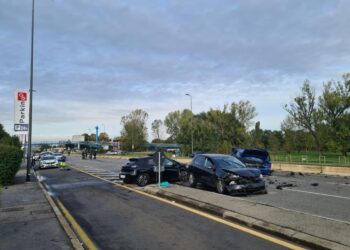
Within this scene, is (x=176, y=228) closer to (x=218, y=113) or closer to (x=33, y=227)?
(x=33, y=227)

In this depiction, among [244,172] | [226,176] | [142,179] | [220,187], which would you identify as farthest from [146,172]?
[244,172]

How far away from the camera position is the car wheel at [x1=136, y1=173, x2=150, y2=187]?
655 inches

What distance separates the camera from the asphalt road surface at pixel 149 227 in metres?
6.61

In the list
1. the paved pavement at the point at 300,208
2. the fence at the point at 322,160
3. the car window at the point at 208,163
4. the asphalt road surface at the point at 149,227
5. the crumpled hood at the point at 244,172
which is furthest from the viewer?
the fence at the point at 322,160

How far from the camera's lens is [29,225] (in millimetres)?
8320

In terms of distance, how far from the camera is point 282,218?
802 cm

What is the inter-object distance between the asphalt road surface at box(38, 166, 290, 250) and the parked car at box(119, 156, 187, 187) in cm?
437

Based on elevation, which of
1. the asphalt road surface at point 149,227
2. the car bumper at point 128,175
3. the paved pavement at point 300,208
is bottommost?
the asphalt road surface at point 149,227

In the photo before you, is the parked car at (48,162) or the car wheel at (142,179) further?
the parked car at (48,162)

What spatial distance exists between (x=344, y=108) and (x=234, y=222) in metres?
49.7

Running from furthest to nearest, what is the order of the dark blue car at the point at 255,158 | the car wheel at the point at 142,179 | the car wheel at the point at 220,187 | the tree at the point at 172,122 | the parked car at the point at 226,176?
the tree at the point at 172,122
the dark blue car at the point at 255,158
the car wheel at the point at 142,179
the car wheel at the point at 220,187
the parked car at the point at 226,176

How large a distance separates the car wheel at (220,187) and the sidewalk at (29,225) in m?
5.88

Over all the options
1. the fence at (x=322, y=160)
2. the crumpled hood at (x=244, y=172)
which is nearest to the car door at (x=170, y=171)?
the crumpled hood at (x=244, y=172)

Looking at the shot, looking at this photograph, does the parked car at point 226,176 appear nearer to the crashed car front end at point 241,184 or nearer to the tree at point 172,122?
the crashed car front end at point 241,184
